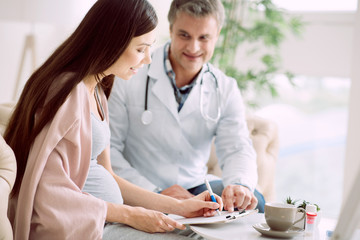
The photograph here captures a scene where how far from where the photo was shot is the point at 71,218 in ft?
3.96

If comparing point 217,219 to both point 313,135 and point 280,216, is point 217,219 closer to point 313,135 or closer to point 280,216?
point 280,216

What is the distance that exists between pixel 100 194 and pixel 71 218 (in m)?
0.24

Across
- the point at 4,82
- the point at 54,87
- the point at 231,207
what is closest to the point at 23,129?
the point at 54,87

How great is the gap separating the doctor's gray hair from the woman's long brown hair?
0.61 meters

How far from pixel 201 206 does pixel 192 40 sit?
86cm

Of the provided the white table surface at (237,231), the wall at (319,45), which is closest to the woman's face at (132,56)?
the white table surface at (237,231)

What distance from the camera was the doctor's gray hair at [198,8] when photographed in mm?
2000

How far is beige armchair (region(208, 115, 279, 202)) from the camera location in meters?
→ 2.32

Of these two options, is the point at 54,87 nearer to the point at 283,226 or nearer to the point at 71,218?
the point at 71,218

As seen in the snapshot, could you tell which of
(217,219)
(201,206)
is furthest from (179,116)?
(217,219)

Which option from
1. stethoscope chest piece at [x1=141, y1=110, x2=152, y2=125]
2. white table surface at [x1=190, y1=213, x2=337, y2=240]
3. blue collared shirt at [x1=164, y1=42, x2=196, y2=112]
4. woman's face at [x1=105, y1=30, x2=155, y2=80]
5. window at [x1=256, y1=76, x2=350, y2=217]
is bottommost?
window at [x1=256, y1=76, x2=350, y2=217]

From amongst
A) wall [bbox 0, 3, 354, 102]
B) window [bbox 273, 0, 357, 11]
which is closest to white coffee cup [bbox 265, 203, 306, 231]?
wall [bbox 0, 3, 354, 102]

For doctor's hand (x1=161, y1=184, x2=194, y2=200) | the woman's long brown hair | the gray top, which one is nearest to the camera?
the woman's long brown hair

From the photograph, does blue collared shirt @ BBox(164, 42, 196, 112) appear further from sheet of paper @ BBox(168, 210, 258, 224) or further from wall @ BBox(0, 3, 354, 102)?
wall @ BBox(0, 3, 354, 102)
